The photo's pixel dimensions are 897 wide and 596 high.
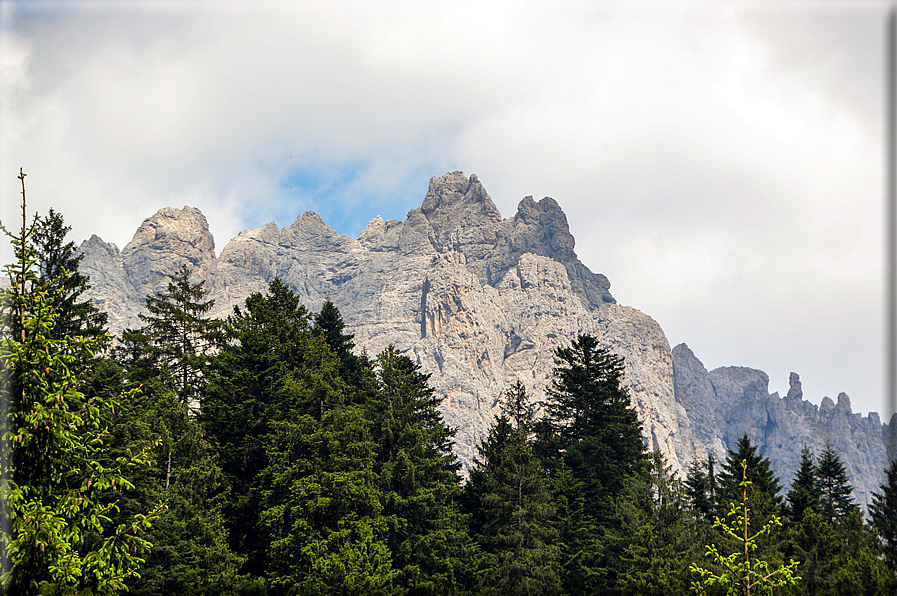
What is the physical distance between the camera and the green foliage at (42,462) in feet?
26.9

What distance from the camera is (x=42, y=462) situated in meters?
8.84

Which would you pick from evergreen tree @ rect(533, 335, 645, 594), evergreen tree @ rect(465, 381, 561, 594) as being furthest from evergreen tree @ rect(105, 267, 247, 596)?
evergreen tree @ rect(533, 335, 645, 594)

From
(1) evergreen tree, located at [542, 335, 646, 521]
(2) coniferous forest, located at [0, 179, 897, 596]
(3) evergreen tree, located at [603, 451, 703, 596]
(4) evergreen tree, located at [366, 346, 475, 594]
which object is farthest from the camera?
(1) evergreen tree, located at [542, 335, 646, 521]

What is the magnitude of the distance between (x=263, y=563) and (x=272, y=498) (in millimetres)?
3313

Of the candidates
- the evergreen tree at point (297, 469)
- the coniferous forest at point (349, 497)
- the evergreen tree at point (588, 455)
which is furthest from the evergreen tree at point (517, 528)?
the evergreen tree at point (297, 469)

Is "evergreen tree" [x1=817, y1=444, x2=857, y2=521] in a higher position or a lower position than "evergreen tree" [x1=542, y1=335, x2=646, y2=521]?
lower

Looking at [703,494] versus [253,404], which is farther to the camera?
[703,494]

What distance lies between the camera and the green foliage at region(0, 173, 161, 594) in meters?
8.20

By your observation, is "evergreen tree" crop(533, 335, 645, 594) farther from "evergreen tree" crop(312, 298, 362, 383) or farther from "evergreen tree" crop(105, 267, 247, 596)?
"evergreen tree" crop(105, 267, 247, 596)

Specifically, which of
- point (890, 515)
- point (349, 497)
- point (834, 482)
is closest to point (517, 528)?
point (349, 497)

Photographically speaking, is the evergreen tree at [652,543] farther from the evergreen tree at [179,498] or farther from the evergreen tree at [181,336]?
the evergreen tree at [181,336]

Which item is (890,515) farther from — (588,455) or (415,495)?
(588,455)

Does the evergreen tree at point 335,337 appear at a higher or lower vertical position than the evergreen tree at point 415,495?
higher

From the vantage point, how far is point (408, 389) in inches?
1506
